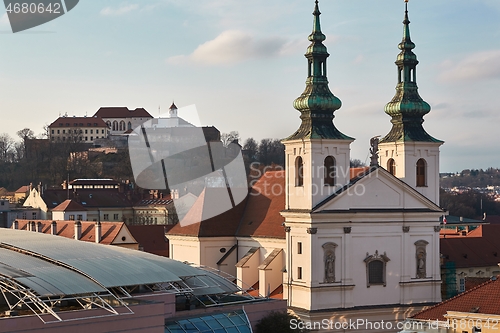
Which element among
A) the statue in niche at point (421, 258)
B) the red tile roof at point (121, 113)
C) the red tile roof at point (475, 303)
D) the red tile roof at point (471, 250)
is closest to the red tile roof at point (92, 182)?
the red tile roof at point (121, 113)

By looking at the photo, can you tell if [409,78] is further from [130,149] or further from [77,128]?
[77,128]

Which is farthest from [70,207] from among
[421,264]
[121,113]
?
[121,113]

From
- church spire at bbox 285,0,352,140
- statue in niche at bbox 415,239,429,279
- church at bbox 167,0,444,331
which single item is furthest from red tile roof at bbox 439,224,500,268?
church spire at bbox 285,0,352,140

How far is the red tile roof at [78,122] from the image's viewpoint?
155 meters

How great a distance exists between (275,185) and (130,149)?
317 feet

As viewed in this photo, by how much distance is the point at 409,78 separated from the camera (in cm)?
4538

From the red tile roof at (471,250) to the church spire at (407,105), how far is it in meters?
12.5

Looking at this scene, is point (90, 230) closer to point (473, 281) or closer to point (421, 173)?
point (473, 281)

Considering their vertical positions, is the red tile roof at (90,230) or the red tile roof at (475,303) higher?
the red tile roof at (90,230)

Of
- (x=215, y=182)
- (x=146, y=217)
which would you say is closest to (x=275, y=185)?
(x=215, y=182)

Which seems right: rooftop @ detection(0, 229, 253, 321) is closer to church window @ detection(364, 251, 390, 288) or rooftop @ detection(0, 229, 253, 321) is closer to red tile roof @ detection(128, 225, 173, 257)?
church window @ detection(364, 251, 390, 288)

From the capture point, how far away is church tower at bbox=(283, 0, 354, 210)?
135 feet

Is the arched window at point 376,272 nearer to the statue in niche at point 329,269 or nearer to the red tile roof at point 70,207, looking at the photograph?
the statue in niche at point 329,269

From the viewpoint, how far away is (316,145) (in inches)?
1622
